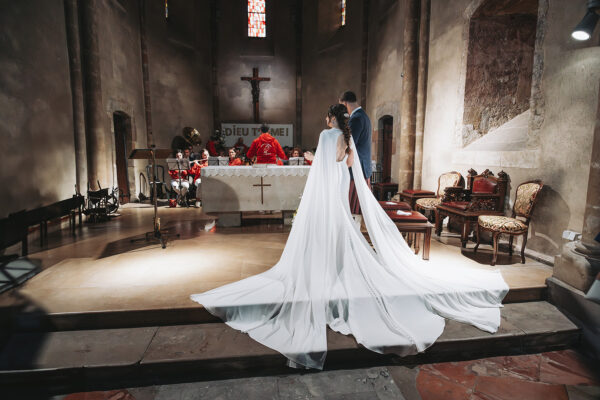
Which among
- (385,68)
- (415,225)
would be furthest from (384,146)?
(415,225)

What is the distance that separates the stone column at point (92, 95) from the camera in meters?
6.64

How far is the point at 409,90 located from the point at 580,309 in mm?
5327

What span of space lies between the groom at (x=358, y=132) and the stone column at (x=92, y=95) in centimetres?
583

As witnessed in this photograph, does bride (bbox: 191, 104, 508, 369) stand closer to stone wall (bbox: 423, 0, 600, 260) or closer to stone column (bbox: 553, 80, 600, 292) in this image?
stone column (bbox: 553, 80, 600, 292)

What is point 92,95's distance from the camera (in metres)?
6.80

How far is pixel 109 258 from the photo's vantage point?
410 centimetres

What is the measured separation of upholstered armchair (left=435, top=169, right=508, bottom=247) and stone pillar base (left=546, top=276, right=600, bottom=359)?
1417 millimetres

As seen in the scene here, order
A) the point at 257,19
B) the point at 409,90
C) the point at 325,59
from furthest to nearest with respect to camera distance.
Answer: the point at 257,19, the point at 325,59, the point at 409,90

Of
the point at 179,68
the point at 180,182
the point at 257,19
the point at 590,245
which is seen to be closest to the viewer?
the point at 590,245

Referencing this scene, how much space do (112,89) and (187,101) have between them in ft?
13.2

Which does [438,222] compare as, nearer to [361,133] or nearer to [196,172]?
[361,133]

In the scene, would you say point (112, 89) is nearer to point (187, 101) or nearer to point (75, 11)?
point (75, 11)

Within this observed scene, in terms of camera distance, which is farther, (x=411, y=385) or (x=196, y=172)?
(x=196, y=172)

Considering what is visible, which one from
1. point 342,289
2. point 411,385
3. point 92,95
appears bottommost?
point 411,385
